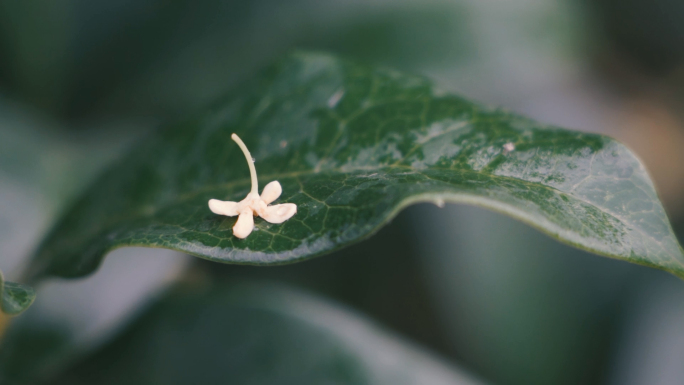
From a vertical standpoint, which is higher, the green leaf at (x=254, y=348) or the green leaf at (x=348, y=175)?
the green leaf at (x=348, y=175)

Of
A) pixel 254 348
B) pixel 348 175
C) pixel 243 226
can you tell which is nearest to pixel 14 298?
pixel 243 226

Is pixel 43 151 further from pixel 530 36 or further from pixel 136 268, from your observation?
pixel 530 36

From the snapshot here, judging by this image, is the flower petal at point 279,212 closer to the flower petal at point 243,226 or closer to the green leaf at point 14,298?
the flower petal at point 243,226

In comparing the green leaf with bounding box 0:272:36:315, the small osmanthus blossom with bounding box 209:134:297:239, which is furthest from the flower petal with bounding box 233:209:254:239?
the green leaf with bounding box 0:272:36:315

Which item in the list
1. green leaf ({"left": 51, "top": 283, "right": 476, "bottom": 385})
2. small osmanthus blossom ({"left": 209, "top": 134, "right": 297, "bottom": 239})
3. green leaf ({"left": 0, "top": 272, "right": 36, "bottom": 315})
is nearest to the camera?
green leaf ({"left": 0, "top": 272, "right": 36, "bottom": 315})

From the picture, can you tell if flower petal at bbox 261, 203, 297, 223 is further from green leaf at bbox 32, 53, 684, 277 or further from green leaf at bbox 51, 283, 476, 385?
green leaf at bbox 51, 283, 476, 385

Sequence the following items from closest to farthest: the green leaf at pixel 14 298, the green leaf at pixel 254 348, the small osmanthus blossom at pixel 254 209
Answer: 1. the green leaf at pixel 14 298
2. the small osmanthus blossom at pixel 254 209
3. the green leaf at pixel 254 348

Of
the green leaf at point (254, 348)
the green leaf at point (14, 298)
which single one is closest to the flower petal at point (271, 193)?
the green leaf at point (14, 298)

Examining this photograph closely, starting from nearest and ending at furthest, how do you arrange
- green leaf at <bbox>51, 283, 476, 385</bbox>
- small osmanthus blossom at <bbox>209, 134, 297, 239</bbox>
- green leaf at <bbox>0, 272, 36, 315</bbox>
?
green leaf at <bbox>0, 272, 36, 315</bbox> < small osmanthus blossom at <bbox>209, 134, 297, 239</bbox> < green leaf at <bbox>51, 283, 476, 385</bbox>
